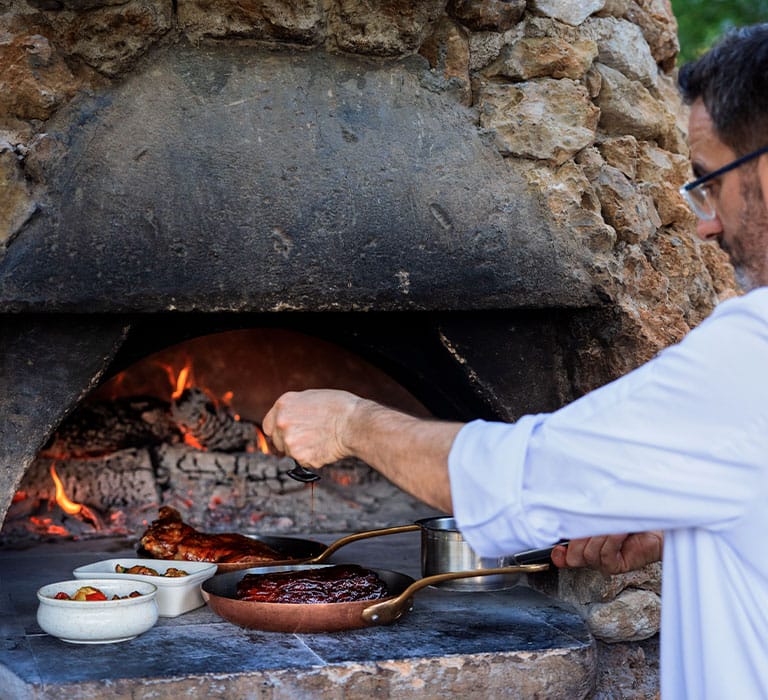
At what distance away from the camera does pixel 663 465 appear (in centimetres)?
117

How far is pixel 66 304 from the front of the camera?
7.37 ft

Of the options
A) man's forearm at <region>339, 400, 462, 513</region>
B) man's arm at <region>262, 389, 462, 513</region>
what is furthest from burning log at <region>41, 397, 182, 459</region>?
man's forearm at <region>339, 400, 462, 513</region>

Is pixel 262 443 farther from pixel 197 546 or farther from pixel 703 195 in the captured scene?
pixel 703 195

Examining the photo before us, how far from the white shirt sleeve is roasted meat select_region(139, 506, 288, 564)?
1.70 metres

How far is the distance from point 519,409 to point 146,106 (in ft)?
4.27

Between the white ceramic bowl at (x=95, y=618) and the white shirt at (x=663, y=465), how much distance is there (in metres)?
1.23

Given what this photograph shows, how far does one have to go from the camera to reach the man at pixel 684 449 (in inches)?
46.3

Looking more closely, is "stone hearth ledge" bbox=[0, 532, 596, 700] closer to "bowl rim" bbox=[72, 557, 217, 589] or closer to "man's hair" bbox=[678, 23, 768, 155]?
"bowl rim" bbox=[72, 557, 217, 589]

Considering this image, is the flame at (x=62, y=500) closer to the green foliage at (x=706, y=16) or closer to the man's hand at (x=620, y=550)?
the man's hand at (x=620, y=550)

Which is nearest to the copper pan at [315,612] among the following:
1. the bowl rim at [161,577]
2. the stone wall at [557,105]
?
the bowl rim at [161,577]

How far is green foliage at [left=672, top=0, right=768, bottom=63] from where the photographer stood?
11180mm

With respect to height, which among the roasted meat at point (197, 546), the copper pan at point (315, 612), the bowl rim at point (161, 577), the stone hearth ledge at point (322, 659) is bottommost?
the stone hearth ledge at point (322, 659)

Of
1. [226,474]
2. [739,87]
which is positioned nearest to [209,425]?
[226,474]

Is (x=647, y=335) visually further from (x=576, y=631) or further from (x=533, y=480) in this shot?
(x=533, y=480)
